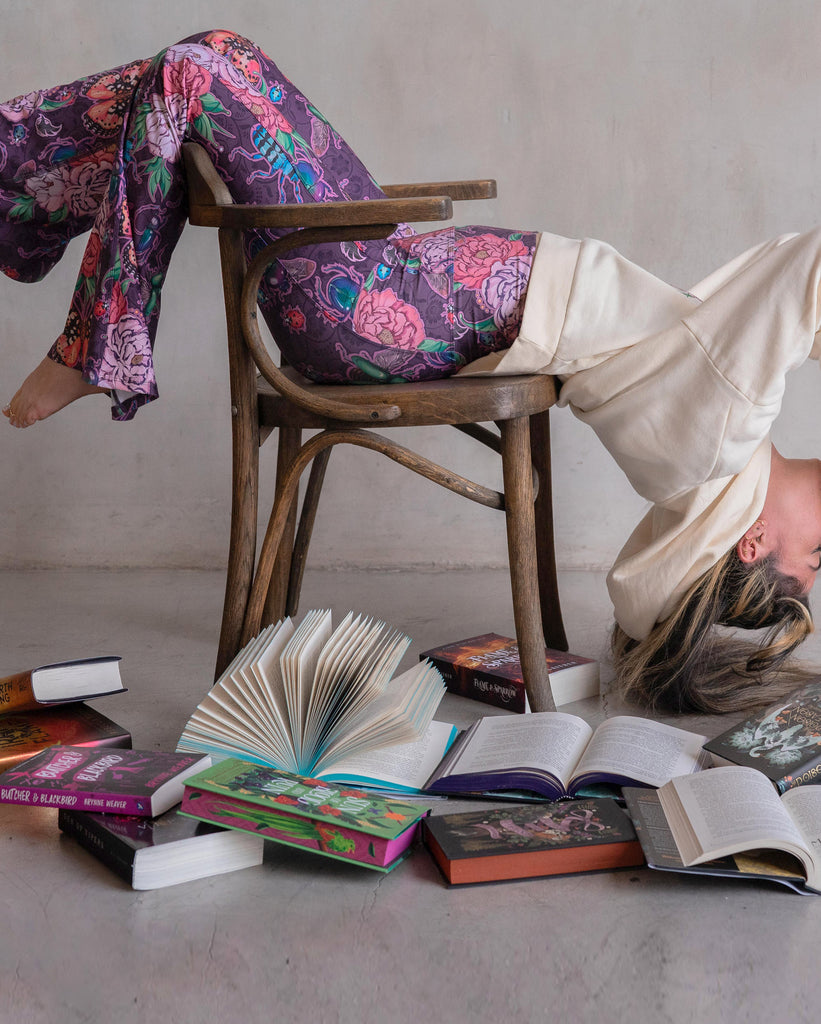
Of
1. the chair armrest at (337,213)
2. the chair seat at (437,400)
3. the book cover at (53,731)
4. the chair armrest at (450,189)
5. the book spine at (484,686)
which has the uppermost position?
the chair armrest at (450,189)

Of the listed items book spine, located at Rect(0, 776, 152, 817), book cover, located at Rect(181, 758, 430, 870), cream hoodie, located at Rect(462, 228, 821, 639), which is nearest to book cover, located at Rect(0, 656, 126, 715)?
book spine, located at Rect(0, 776, 152, 817)

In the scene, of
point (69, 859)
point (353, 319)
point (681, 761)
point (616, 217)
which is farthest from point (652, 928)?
point (616, 217)

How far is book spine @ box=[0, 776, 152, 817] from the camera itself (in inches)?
51.7

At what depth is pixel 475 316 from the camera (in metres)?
1.78

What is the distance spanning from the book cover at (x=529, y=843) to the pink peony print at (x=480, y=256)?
2.94 ft

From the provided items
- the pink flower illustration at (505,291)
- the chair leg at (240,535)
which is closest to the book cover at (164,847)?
the chair leg at (240,535)

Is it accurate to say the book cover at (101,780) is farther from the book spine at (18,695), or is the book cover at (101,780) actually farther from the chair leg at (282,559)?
the chair leg at (282,559)

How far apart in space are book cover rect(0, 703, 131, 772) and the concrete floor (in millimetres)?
90

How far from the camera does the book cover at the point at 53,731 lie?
153 centimetres

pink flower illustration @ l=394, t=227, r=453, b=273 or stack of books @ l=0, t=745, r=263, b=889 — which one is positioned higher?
pink flower illustration @ l=394, t=227, r=453, b=273

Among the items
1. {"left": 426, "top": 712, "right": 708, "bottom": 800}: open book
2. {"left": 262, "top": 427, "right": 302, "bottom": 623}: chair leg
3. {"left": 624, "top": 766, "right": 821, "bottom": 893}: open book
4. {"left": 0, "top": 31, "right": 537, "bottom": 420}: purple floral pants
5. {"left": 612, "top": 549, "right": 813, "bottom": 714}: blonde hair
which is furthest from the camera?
{"left": 262, "top": 427, "right": 302, "bottom": 623}: chair leg

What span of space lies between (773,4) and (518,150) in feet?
2.42

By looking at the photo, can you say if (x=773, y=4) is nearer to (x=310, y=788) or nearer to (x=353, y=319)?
(x=353, y=319)

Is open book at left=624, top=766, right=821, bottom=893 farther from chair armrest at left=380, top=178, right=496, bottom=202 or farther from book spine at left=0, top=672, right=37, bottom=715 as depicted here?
chair armrest at left=380, top=178, right=496, bottom=202
